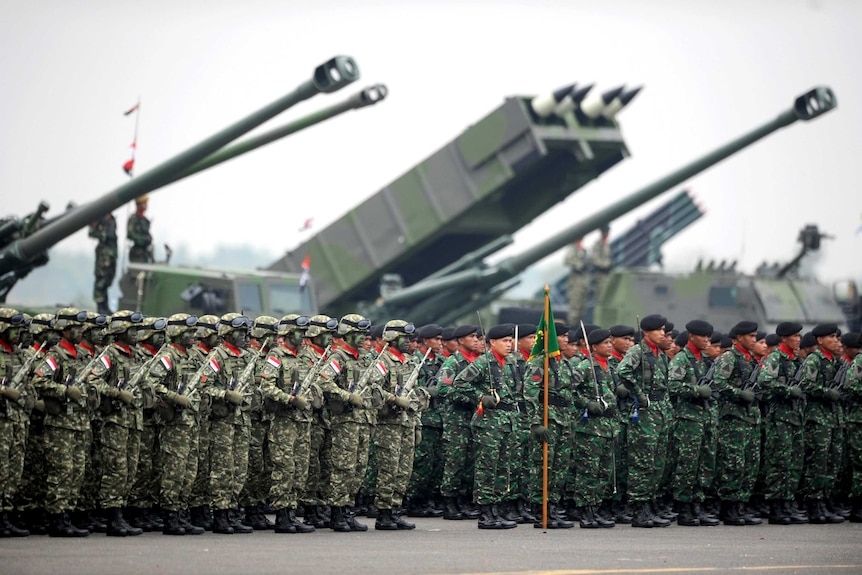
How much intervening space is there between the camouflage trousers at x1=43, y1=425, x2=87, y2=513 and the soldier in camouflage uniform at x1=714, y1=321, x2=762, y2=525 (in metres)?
5.35

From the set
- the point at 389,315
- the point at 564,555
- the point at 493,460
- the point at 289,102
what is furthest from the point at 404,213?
the point at 564,555

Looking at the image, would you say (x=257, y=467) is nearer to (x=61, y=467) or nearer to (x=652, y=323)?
(x=61, y=467)

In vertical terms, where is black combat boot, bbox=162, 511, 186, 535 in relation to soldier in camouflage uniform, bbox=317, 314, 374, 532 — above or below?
below

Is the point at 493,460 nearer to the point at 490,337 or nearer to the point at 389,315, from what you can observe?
the point at 490,337

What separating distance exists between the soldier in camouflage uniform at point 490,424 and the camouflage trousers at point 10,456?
3.49 m

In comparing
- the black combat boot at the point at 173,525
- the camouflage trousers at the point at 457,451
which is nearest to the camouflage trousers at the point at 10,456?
the black combat boot at the point at 173,525

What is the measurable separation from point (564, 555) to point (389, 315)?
32.1 ft

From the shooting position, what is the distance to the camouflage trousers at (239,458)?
11.1m

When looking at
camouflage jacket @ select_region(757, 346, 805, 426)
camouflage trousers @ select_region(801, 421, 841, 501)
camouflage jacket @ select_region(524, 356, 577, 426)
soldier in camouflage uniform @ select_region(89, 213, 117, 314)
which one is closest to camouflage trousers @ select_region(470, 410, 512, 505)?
camouflage jacket @ select_region(524, 356, 577, 426)

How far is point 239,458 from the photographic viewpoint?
1108cm

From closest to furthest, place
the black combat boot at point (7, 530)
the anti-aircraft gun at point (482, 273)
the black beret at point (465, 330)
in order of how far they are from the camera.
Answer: the black combat boot at point (7, 530)
the black beret at point (465, 330)
the anti-aircraft gun at point (482, 273)

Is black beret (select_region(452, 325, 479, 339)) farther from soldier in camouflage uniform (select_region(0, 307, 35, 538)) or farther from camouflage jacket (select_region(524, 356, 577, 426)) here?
soldier in camouflage uniform (select_region(0, 307, 35, 538))

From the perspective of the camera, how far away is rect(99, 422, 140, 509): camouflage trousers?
418 inches

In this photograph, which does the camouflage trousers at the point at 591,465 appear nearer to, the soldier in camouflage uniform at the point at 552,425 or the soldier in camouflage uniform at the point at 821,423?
the soldier in camouflage uniform at the point at 552,425
